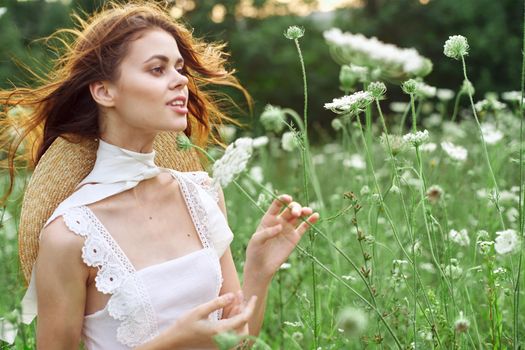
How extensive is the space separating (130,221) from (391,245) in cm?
163

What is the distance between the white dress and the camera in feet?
5.03

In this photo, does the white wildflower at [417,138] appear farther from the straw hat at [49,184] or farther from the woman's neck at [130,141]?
the straw hat at [49,184]

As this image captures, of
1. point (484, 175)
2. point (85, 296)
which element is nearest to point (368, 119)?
point (85, 296)

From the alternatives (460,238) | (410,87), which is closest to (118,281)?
(410,87)

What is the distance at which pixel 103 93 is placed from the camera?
162cm

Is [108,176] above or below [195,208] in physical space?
above

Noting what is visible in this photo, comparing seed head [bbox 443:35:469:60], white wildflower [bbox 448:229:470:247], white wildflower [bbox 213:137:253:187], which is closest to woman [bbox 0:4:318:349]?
white wildflower [bbox 213:137:253:187]

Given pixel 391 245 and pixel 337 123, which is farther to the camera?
pixel 391 245

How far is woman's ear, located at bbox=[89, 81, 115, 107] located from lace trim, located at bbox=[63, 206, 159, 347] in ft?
0.76

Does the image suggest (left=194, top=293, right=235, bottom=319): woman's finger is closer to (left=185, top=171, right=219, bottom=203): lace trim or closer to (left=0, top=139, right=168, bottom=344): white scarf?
(left=0, top=139, right=168, bottom=344): white scarf

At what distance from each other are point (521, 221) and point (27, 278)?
3.40ft

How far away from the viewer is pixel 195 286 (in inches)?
63.4

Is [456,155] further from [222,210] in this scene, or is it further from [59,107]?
[59,107]

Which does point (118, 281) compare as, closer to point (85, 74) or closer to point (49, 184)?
point (49, 184)
